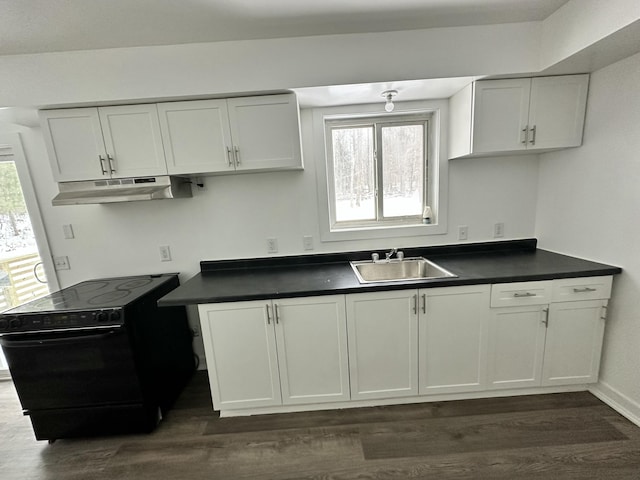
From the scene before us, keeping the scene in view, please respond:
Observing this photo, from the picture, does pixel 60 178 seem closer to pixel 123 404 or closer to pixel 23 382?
pixel 23 382

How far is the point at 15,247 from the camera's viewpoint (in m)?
2.35

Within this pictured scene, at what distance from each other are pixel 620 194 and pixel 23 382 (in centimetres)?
393

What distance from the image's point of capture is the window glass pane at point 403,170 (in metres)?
2.35

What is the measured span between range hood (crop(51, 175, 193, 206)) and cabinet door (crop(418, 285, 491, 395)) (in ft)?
6.44

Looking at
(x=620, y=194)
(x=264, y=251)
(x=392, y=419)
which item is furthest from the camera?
(x=264, y=251)

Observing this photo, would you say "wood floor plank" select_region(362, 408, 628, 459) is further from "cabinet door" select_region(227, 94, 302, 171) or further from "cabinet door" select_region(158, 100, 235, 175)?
"cabinet door" select_region(158, 100, 235, 175)

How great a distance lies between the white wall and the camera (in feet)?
5.27

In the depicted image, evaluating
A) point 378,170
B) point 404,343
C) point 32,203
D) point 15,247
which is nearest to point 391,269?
point 404,343

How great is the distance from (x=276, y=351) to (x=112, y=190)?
160 centimetres

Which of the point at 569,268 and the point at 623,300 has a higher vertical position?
the point at 569,268

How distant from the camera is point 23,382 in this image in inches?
66.8

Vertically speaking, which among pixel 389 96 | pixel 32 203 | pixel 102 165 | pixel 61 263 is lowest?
pixel 61 263

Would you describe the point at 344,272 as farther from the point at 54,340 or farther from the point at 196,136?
the point at 54,340

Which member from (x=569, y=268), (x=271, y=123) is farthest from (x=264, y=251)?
(x=569, y=268)
